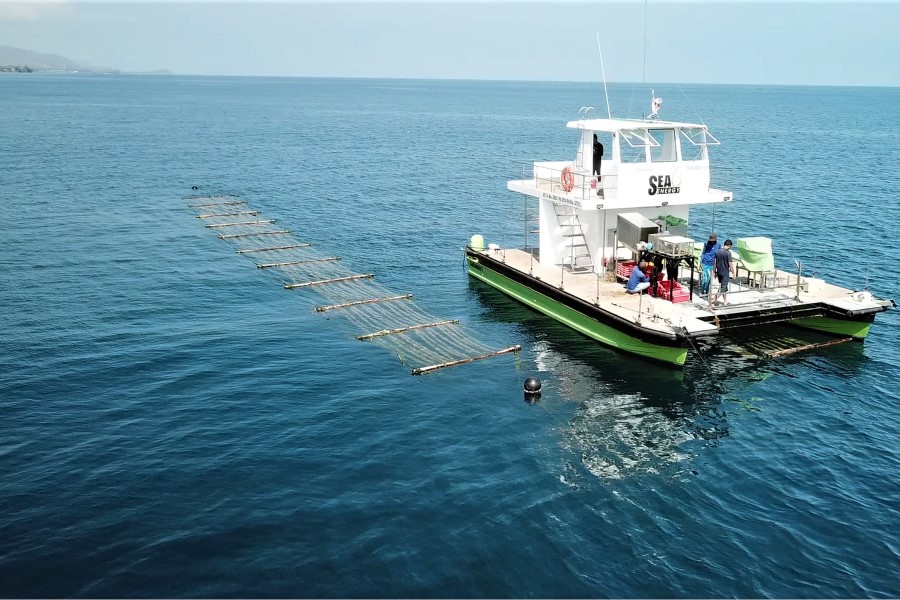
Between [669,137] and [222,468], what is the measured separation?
23.0 metres

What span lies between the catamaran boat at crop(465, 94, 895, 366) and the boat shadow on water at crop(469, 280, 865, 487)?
865 millimetres

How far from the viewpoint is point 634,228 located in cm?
3247

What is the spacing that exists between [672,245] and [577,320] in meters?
4.86

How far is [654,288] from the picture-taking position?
30797 mm

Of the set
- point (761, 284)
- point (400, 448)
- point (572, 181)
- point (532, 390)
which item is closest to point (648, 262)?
point (761, 284)

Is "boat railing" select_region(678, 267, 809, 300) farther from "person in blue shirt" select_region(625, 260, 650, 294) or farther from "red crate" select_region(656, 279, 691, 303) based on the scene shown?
"person in blue shirt" select_region(625, 260, 650, 294)

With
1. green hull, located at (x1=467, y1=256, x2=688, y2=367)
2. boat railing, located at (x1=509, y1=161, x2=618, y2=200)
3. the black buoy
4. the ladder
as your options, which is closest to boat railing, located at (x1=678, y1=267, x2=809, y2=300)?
green hull, located at (x1=467, y1=256, x2=688, y2=367)

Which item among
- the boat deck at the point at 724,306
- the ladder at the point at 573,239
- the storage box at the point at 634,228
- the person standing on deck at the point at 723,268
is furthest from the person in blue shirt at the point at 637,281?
the ladder at the point at 573,239

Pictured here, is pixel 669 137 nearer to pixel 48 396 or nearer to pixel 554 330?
pixel 554 330

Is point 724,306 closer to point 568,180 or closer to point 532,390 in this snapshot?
point 532,390

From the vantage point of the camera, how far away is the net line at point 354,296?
30.4 metres

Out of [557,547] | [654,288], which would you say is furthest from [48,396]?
[654,288]

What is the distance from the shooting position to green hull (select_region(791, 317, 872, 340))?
97.0 feet

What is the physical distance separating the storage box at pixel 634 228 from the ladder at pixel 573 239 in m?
1.89
